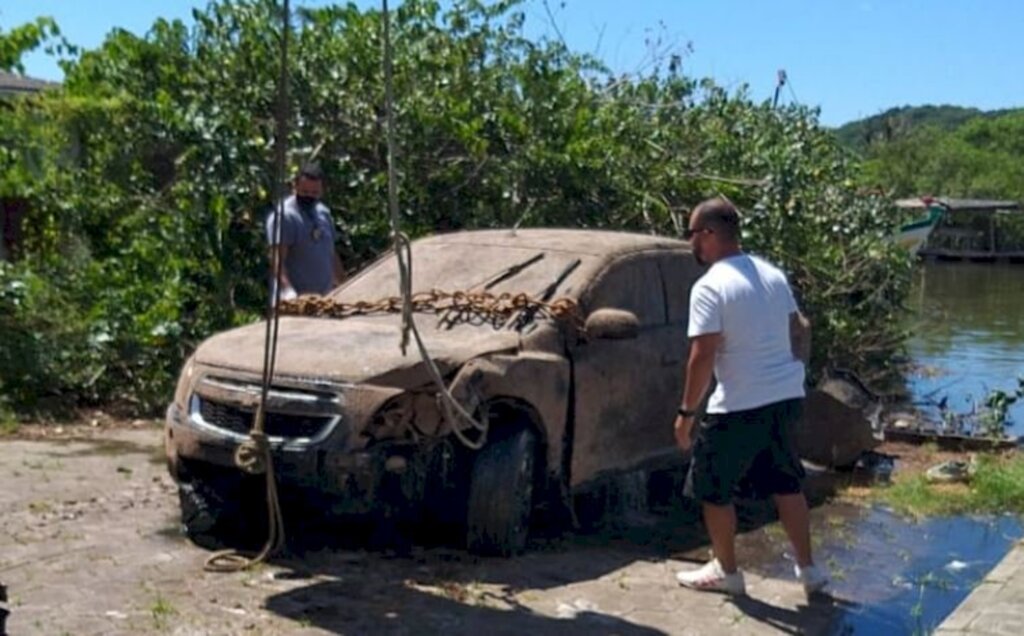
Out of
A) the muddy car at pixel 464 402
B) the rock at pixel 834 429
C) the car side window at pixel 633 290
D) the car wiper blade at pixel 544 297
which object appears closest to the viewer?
the muddy car at pixel 464 402

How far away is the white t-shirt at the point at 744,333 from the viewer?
275 inches

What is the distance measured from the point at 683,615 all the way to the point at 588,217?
6.75 meters

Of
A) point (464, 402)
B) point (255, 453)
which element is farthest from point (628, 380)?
point (255, 453)

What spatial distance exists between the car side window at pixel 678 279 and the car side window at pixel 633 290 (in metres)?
0.08

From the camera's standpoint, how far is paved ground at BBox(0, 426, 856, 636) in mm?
6512

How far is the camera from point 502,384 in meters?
7.65

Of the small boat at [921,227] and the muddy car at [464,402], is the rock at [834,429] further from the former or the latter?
the small boat at [921,227]

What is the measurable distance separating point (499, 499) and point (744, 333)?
1477 mm

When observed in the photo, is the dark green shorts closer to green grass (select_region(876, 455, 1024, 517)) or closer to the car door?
the car door

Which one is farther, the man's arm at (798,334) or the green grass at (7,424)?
the green grass at (7,424)

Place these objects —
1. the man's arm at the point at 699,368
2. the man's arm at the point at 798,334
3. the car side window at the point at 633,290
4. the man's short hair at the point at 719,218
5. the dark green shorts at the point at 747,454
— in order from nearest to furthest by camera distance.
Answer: the man's arm at the point at 699,368, the dark green shorts at the point at 747,454, the man's short hair at the point at 719,218, the man's arm at the point at 798,334, the car side window at the point at 633,290

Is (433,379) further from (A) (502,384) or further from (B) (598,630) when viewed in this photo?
(B) (598,630)

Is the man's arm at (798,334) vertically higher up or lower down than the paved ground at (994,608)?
higher up

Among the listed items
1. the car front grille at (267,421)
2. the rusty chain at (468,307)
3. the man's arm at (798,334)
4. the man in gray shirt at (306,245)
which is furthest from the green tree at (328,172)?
the man's arm at (798,334)
